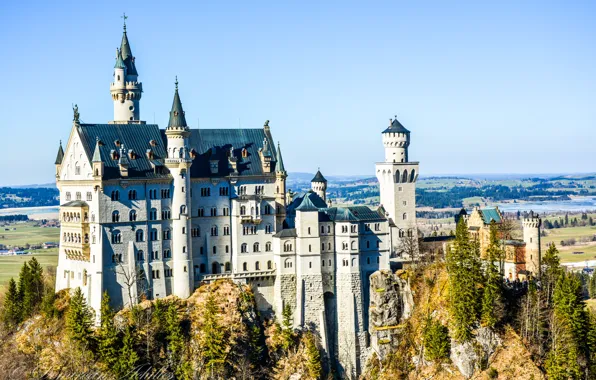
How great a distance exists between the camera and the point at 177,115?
109875 mm

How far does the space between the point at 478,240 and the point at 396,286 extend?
13115 millimetres

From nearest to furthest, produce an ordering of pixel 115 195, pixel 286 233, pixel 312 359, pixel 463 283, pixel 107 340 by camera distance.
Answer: pixel 107 340 < pixel 115 195 < pixel 463 283 < pixel 312 359 < pixel 286 233

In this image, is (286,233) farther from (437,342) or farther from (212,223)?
(437,342)

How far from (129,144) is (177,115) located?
6.58m

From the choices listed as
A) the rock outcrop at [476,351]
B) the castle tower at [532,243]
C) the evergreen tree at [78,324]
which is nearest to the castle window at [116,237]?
the evergreen tree at [78,324]

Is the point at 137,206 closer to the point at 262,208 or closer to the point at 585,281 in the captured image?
the point at 262,208

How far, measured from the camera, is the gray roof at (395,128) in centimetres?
12431

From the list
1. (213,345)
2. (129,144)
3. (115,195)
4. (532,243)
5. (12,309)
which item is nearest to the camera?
(213,345)

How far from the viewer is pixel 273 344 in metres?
110

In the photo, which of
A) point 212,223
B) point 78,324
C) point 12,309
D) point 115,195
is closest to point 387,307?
point 212,223

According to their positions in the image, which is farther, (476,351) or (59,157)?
(59,157)

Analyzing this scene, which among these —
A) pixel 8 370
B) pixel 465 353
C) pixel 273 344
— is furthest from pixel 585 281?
pixel 8 370

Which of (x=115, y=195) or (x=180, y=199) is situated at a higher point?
(x=115, y=195)

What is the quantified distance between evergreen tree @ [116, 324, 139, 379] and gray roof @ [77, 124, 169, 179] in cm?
1863
